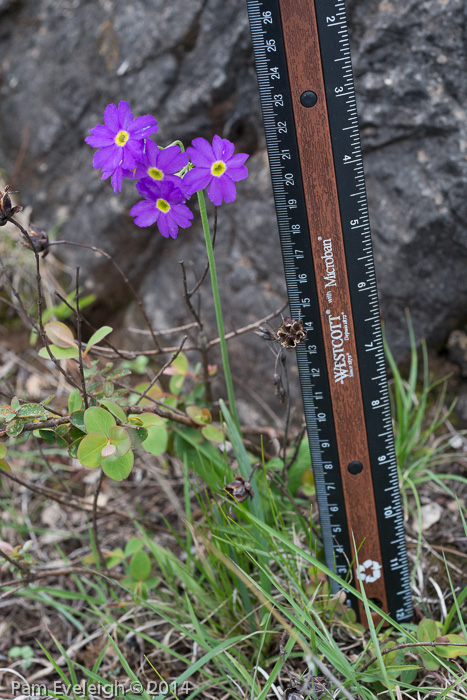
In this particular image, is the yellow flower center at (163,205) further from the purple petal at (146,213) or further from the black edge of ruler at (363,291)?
the black edge of ruler at (363,291)

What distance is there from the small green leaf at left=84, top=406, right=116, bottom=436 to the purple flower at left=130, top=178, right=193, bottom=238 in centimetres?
42

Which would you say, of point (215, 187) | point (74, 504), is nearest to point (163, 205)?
point (215, 187)

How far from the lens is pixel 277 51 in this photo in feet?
4.06

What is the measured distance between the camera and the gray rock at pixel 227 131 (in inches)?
79.7

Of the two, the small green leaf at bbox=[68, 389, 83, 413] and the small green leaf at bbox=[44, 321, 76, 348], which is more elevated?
the small green leaf at bbox=[44, 321, 76, 348]

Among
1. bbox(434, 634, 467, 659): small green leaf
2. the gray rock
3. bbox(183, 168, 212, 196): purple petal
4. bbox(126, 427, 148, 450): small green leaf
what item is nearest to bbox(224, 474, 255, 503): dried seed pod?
bbox(126, 427, 148, 450): small green leaf

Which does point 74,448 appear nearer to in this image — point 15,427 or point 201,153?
point 15,427

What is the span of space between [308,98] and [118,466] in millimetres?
937

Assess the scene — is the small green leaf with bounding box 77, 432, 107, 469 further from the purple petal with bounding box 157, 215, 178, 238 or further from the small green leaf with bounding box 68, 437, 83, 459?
the purple petal with bounding box 157, 215, 178, 238

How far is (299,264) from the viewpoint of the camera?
4.51ft

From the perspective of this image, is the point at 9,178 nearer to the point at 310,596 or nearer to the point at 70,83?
the point at 70,83

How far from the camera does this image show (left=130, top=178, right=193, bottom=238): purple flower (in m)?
1.15

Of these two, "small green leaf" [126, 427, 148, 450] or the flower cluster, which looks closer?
the flower cluster

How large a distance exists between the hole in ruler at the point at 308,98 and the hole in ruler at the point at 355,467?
0.90 m
